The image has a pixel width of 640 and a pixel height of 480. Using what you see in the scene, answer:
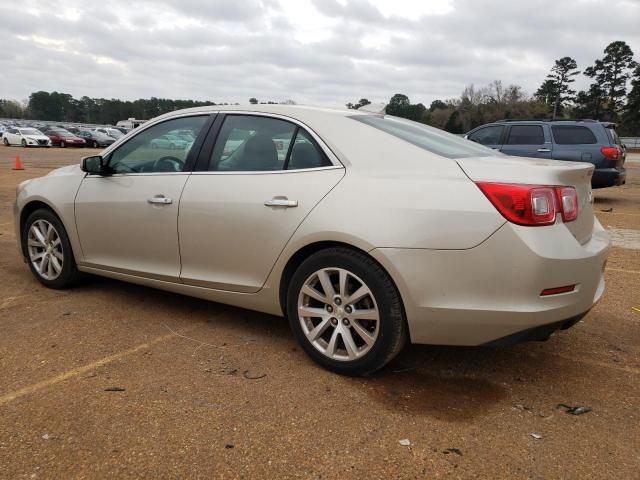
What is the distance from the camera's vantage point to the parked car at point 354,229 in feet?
9.02

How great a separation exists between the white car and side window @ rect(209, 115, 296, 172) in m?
39.3

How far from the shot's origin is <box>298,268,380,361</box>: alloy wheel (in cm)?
306

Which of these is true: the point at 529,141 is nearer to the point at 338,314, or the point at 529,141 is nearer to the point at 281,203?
the point at 281,203

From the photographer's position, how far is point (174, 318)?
4195 mm

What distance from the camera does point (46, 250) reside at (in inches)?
188

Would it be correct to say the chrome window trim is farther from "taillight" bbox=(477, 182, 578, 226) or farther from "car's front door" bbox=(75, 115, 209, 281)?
"taillight" bbox=(477, 182, 578, 226)

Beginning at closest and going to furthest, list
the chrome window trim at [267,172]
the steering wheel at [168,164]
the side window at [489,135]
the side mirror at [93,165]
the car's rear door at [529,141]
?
the chrome window trim at [267,172] < the steering wheel at [168,164] < the side mirror at [93,165] < the car's rear door at [529,141] < the side window at [489,135]

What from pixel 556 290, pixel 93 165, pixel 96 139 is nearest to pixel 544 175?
pixel 556 290

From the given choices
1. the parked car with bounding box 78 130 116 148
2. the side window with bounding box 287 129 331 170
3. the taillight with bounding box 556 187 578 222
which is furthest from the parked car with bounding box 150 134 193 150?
the parked car with bounding box 78 130 116 148

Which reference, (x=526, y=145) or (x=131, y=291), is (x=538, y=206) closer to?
(x=131, y=291)

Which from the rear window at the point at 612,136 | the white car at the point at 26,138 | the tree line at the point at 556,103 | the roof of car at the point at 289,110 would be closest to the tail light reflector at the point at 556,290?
the roof of car at the point at 289,110

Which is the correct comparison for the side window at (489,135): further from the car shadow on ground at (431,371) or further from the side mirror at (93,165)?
the side mirror at (93,165)

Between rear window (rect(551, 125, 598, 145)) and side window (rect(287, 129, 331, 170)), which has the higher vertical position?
rear window (rect(551, 125, 598, 145))

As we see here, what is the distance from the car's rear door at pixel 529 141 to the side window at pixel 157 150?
8919 millimetres
